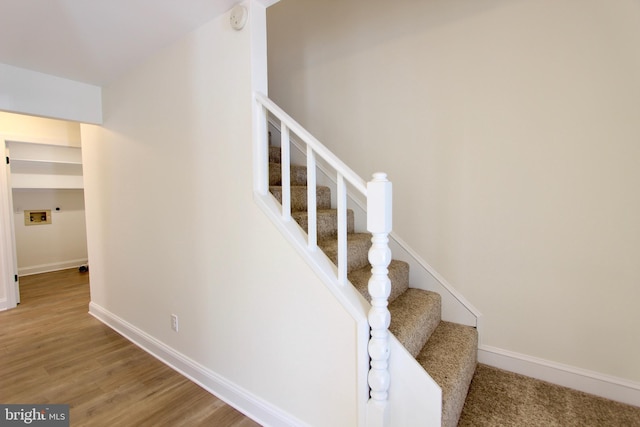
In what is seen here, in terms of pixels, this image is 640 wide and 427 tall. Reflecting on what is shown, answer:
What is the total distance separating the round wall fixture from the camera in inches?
62.2

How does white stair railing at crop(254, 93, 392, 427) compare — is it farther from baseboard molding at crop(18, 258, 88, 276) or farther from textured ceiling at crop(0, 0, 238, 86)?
baseboard molding at crop(18, 258, 88, 276)

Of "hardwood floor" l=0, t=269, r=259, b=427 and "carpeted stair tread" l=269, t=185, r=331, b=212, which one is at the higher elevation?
"carpeted stair tread" l=269, t=185, r=331, b=212

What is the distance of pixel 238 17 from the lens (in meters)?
1.59

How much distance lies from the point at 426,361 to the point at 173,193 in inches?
77.0

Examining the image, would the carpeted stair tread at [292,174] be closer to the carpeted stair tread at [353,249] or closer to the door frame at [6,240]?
the carpeted stair tread at [353,249]

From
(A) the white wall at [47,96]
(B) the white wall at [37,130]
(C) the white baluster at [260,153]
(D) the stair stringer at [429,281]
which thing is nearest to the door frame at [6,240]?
(B) the white wall at [37,130]

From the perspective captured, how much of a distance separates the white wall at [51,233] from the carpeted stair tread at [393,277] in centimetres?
560

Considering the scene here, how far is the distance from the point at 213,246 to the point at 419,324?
1.32 meters

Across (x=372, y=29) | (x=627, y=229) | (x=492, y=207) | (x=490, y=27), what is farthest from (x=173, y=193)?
(x=627, y=229)

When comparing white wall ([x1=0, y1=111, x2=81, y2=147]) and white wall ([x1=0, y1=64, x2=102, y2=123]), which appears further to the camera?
white wall ([x1=0, y1=111, x2=81, y2=147])

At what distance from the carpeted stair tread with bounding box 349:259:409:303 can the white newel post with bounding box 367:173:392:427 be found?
42cm

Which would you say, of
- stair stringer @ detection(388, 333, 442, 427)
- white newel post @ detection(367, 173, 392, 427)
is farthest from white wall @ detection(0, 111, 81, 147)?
stair stringer @ detection(388, 333, 442, 427)

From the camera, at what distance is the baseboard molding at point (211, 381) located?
1.63 meters

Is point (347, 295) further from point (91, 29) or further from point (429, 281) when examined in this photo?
point (91, 29)
